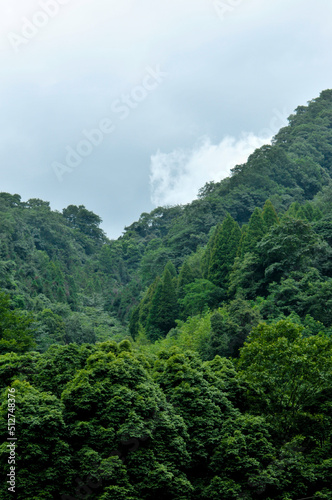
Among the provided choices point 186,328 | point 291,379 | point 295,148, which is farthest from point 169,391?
point 295,148

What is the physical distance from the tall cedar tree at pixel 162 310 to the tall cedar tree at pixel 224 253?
3.08 m

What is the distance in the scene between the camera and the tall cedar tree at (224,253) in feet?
113

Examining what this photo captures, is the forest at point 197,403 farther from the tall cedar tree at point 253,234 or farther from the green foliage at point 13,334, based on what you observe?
the tall cedar tree at point 253,234

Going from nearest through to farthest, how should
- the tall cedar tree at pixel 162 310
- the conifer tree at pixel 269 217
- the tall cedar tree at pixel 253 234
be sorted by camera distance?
1. the tall cedar tree at pixel 253 234
2. the tall cedar tree at pixel 162 310
3. the conifer tree at pixel 269 217

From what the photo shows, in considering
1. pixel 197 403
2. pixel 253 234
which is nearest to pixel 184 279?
pixel 253 234

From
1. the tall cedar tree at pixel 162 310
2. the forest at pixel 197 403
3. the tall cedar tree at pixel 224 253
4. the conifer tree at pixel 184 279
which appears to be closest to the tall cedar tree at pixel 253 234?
the tall cedar tree at pixel 224 253

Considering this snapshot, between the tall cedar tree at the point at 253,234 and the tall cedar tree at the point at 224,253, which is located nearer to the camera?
the tall cedar tree at the point at 253,234

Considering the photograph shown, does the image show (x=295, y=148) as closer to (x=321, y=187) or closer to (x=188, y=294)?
(x=321, y=187)

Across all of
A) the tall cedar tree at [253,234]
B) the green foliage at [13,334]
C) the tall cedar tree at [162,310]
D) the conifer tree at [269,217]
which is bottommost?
the green foliage at [13,334]

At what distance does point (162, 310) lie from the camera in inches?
1403

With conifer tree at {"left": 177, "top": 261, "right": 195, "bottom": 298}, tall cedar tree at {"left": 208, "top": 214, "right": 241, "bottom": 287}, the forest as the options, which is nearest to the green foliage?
the forest

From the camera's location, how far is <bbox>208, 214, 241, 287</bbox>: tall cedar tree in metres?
34.6

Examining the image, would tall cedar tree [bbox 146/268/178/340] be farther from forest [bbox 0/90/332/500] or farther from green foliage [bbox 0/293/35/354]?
green foliage [bbox 0/293/35/354]

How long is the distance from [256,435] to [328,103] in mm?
77724
